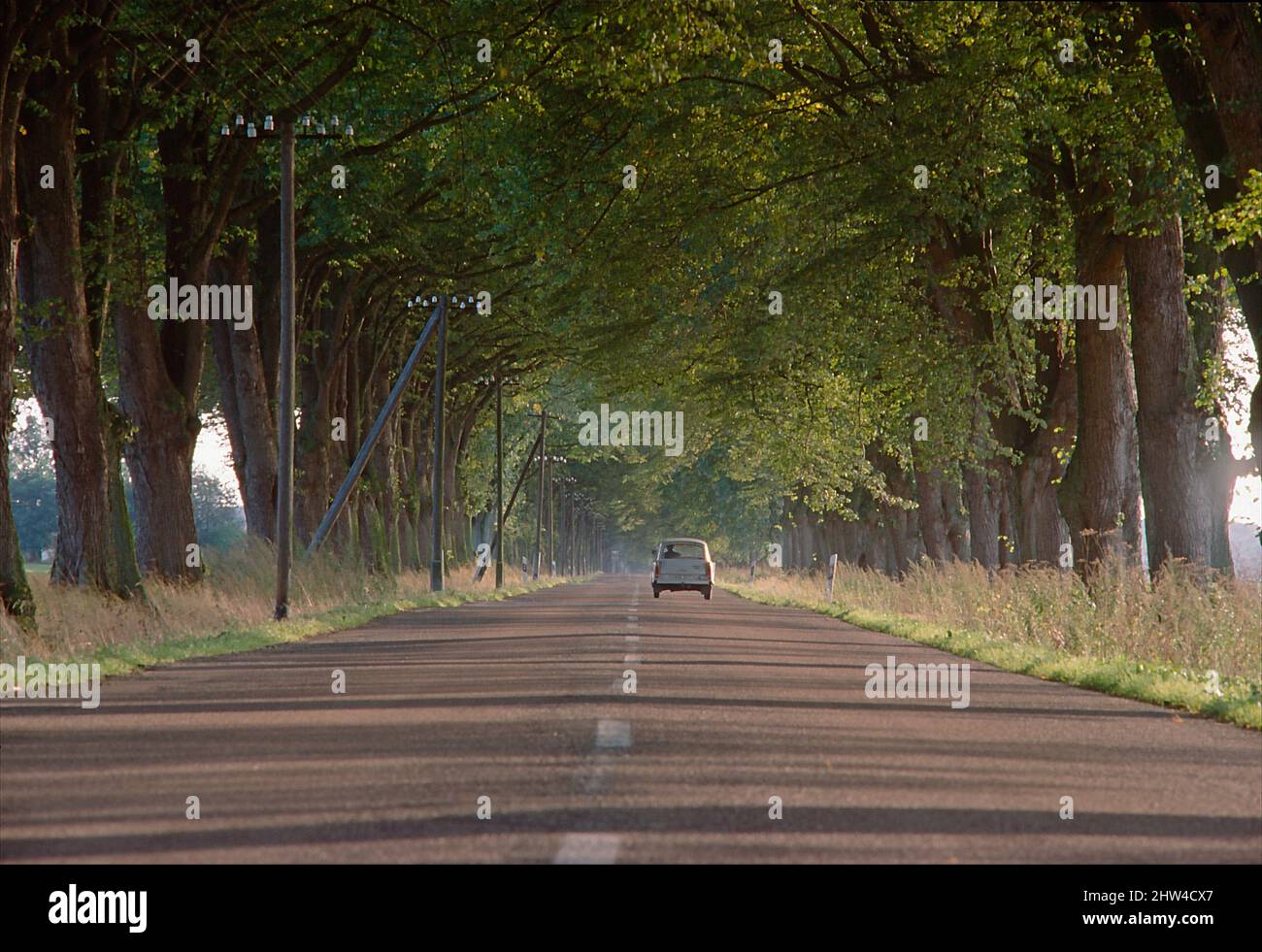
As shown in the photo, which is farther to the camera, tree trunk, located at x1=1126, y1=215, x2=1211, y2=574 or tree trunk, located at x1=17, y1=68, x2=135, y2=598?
tree trunk, located at x1=17, y1=68, x2=135, y2=598

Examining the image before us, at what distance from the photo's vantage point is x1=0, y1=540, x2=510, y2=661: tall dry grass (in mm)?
18641

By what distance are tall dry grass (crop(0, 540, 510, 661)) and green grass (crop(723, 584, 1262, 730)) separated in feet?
31.7

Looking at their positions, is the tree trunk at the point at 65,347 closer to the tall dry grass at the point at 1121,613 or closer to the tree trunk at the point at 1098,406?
the tall dry grass at the point at 1121,613

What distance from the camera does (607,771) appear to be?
9.20 metres

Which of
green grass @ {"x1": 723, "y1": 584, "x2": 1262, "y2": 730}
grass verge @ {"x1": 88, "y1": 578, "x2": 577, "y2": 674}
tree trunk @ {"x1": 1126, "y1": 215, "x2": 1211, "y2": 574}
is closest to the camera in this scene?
green grass @ {"x1": 723, "y1": 584, "x2": 1262, "y2": 730}

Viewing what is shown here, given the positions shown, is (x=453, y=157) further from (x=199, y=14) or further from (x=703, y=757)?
(x=703, y=757)

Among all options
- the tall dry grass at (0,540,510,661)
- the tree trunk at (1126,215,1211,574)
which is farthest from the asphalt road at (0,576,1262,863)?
the tree trunk at (1126,215,1211,574)

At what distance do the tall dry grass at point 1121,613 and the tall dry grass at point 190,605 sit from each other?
10.7 m

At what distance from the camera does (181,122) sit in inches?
1043

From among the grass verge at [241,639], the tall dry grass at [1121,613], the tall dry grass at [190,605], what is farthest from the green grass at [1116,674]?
the tall dry grass at [190,605]

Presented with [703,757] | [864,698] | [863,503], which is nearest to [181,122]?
[864,698]

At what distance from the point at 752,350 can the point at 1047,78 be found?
16.3 m

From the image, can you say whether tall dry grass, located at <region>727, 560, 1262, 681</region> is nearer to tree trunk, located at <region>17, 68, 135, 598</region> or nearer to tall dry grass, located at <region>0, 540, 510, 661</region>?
tall dry grass, located at <region>0, 540, 510, 661</region>

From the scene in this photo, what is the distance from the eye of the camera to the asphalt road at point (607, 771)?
7105mm
